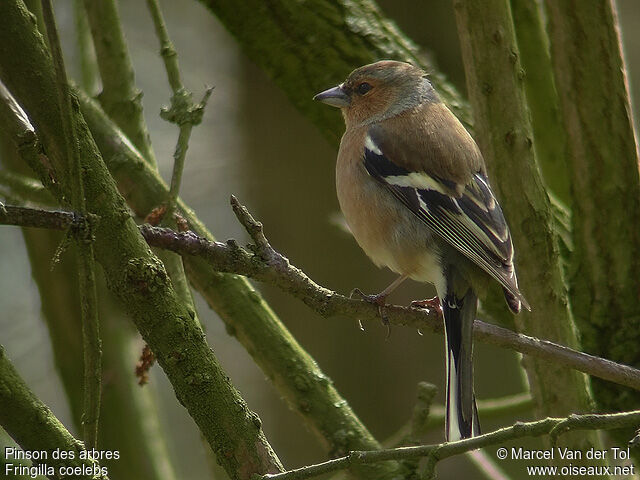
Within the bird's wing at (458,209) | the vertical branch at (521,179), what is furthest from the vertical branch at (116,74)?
the vertical branch at (521,179)

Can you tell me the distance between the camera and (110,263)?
6.74ft

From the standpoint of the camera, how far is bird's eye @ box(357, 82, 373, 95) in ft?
14.1

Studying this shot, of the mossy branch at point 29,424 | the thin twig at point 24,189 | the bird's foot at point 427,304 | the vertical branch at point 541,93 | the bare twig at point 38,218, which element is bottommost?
the mossy branch at point 29,424

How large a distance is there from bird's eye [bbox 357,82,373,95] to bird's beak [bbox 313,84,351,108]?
139mm

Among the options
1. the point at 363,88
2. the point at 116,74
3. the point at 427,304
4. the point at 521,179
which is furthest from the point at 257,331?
the point at 363,88

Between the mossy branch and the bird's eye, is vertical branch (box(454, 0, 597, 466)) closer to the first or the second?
the bird's eye

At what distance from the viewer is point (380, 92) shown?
14.7 feet

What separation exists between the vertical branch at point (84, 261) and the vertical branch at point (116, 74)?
174 centimetres

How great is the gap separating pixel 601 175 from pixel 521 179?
0.62 m

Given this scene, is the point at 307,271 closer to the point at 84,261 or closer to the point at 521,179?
the point at 521,179

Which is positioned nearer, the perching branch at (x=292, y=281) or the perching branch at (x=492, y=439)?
the perching branch at (x=492, y=439)

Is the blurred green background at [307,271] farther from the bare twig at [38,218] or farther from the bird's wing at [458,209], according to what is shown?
the bare twig at [38,218]

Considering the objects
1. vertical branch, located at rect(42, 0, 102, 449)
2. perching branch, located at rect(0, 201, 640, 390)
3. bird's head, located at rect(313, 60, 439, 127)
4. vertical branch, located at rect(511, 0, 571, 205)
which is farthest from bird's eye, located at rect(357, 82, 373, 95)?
vertical branch, located at rect(42, 0, 102, 449)

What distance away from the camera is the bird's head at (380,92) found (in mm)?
4129
